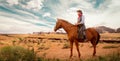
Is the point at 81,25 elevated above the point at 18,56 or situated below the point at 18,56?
above

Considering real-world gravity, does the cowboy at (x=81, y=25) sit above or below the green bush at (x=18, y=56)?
above

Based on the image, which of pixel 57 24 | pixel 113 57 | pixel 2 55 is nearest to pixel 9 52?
pixel 2 55

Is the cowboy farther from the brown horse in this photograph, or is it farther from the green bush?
the green bush

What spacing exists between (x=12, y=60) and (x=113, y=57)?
2923 mm

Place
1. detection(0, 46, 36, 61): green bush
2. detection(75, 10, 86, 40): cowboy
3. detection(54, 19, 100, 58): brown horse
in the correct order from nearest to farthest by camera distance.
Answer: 1. detection(0, 46, 36, 61): green bush
2. detection(75, 10, 86, 40): cowboy
3. detection(54, 19, 100, 58): brown horse

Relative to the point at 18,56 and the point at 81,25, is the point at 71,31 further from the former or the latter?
the point at 18,56

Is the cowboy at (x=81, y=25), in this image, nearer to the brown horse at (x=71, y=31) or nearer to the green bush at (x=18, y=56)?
the brown horse at (x=71, y=31)

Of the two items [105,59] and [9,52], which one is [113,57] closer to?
[105,59]

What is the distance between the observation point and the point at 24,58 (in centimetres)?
809

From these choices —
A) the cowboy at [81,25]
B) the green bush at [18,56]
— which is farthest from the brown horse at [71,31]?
the green bush at [18,56]

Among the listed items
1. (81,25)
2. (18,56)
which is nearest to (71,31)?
(81,25)

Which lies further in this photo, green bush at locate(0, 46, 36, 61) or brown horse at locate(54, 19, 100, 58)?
brown horse at locate(54, 19, 100, 58)

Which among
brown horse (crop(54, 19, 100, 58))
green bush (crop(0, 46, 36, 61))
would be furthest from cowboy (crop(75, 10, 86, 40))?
green bush (crop(0, 46, 36, 61))

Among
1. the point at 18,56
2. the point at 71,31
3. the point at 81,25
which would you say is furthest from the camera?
the point at 71,31
